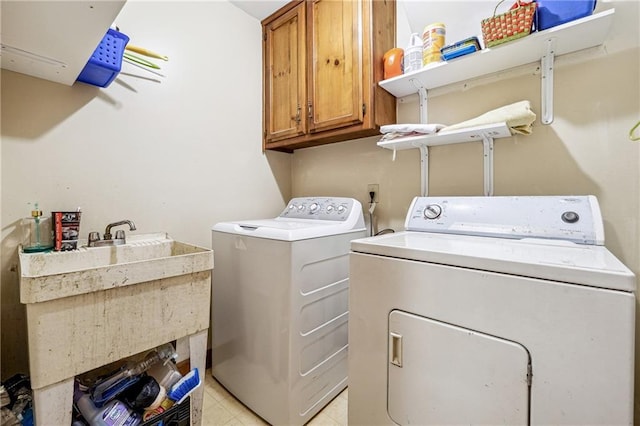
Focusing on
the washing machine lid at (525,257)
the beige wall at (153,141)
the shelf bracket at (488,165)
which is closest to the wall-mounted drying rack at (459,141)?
the shelf bracket at (488,165)

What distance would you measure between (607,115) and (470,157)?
55 centimetres

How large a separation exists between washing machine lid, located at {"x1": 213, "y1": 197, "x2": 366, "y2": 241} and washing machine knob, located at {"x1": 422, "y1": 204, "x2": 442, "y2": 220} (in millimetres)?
408

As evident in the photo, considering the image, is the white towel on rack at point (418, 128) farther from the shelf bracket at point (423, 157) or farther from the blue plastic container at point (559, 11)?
the blue plastic container at point (559, 11)

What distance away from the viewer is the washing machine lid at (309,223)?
1.38 m

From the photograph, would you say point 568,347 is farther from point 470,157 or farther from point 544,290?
point 470,157

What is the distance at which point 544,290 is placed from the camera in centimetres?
74

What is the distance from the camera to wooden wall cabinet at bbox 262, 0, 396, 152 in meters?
1.65

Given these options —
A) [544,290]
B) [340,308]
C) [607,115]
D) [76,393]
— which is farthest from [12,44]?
[607,115]

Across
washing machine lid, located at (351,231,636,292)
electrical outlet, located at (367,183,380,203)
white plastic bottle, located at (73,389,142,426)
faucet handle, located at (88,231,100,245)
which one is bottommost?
white plastic bottle, located at (73,389,142,426)

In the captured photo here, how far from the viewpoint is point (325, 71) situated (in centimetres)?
181

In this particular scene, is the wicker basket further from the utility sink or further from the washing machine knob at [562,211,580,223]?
the utility sink

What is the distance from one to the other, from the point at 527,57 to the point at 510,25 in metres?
0.25

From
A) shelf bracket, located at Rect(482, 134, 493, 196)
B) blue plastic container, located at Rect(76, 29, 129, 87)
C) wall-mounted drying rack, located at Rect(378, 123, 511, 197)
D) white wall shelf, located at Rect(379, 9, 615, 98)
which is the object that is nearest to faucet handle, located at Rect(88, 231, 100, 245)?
blue plastic container, located at Rect(76, 29, 129, 87)

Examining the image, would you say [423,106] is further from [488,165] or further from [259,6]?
[259,6]
